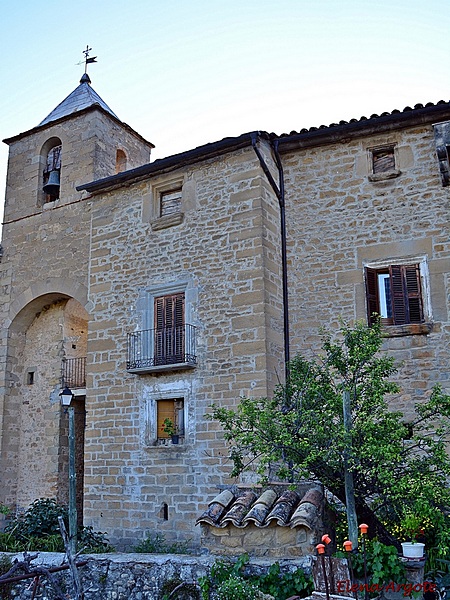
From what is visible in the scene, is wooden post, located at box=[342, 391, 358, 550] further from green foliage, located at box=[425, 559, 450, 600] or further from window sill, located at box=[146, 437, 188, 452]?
window sill, located at box=[146, 437, 188, 452]

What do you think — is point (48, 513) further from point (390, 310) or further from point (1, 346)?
point (390, 310)

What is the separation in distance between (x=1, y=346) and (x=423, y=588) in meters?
12.7

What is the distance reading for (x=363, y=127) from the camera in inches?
499

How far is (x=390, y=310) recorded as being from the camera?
1202cm

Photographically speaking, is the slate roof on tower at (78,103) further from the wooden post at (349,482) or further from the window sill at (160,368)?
the wooden post at (349,482)

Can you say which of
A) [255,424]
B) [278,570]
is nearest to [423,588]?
[278,570]

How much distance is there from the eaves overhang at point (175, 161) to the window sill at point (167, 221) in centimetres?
104

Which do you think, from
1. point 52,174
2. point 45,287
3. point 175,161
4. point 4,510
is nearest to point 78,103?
point 52,174

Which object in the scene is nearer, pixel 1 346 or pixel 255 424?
pixel 255 424

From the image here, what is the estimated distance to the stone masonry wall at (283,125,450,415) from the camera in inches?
456

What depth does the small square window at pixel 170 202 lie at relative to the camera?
13.9m

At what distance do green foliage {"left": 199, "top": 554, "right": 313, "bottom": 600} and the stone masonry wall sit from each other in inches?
208

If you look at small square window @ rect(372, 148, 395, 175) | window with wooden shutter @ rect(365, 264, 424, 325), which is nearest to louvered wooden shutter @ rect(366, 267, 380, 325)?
window with wooden shutter @ rect(365, 264, 424, 325)

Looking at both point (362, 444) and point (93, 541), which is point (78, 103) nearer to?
point (93, 541)
